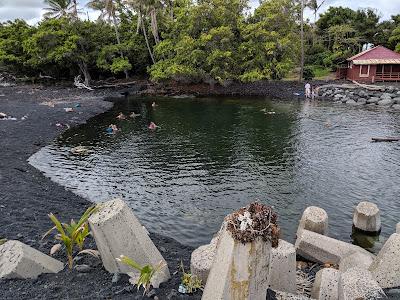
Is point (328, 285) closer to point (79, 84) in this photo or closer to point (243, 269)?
point (243, 269)

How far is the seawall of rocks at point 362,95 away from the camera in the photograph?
42594 millimetres

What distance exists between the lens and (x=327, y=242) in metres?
Answer: 11.7

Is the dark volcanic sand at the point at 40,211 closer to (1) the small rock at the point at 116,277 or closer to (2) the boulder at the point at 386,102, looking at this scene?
(1) the small rock at the point at 116,277

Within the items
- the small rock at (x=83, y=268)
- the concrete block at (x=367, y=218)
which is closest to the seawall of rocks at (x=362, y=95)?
the concrete block at (x=367, y=218)

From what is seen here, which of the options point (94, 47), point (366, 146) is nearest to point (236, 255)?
point (366, 146)

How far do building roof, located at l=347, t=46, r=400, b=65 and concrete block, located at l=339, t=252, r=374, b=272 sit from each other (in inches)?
2013

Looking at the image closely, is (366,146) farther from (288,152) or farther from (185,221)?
(185,221)

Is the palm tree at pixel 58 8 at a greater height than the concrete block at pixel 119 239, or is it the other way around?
the palm tree at pixel 58 8

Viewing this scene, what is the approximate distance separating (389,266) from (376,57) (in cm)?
5537

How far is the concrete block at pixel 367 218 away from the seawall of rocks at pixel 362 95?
31510 mm

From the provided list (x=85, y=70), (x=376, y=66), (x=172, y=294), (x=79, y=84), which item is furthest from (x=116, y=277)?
(x=376, y=66)

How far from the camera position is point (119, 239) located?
7.54 m

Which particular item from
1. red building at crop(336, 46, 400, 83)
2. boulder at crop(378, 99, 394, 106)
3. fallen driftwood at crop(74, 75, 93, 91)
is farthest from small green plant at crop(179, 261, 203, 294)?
red building at crop(336, 46, 400, 83)

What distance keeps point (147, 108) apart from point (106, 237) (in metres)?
37.9
